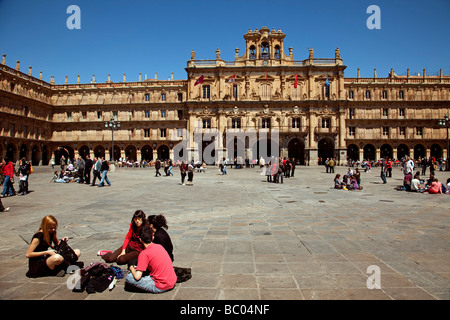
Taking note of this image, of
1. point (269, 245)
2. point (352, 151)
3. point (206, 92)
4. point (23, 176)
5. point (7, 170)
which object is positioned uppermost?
point (206, 92)

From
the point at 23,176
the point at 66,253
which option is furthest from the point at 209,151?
the point at 66,253

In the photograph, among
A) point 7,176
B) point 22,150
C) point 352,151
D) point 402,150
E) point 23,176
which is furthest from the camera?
point 352,151

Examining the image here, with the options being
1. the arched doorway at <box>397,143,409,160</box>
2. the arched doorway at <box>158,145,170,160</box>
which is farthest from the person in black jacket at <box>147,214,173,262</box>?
the arched doorway at <box>397,143,409,160</box>

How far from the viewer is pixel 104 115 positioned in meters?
48.0

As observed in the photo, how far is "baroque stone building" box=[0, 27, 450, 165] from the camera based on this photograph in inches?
1700

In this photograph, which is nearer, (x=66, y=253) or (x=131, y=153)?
(x=66, y=253)

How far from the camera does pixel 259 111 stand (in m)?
43.7

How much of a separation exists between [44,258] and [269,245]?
13.1 feet

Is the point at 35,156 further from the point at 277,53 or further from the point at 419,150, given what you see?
the point at 419,150

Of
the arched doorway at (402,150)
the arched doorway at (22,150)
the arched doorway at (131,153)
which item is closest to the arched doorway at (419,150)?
the arched doorway at (402,150)

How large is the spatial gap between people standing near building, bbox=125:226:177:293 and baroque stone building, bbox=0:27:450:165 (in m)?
39.1

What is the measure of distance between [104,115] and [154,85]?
31.5 feet

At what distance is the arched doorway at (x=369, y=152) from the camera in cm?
4656

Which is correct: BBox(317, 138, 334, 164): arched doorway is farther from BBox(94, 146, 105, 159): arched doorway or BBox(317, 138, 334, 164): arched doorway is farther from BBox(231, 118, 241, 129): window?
BBox(94, 146, 105, 159): arched doorway
